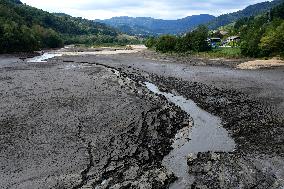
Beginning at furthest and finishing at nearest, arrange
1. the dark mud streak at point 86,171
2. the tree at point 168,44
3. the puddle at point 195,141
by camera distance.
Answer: the tree at point 168,44 → the puddle at point 195,141 → the dark mud streak at point 86,171

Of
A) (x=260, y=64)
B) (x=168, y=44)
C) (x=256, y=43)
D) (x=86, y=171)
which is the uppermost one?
(x=256, y=43)

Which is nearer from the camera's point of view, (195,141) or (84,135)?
(195,141)

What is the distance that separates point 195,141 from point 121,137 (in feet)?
20.3

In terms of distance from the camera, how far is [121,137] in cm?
3225

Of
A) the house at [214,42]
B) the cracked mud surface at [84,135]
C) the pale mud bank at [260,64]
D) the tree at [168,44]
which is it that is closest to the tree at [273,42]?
the pale mud bank at [260,64]

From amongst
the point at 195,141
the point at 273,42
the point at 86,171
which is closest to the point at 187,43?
the point at 273,42

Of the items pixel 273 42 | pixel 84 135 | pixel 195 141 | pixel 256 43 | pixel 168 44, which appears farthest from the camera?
pixel 168 44

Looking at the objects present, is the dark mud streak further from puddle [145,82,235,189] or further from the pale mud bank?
the pale mud bank

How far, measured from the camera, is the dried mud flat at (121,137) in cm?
2464

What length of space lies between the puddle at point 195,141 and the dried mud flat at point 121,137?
51 centimetres

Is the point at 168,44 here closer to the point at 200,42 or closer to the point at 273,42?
the point at 200,42

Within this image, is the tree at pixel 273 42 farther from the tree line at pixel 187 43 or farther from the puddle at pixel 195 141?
the puddle at pixel 195 141

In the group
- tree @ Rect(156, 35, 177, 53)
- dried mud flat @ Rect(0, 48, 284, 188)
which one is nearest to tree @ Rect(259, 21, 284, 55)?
dried mud flat @ Rect(0, 48, 284, 188)

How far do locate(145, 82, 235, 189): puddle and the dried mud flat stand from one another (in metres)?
0.51
